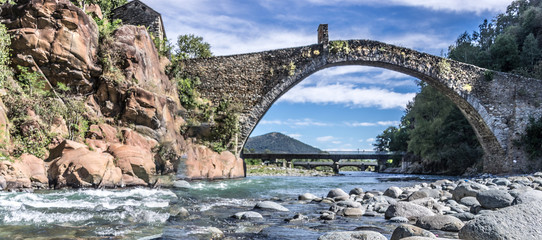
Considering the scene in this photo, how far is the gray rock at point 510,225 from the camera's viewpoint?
127 inches

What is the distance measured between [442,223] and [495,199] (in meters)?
1.68

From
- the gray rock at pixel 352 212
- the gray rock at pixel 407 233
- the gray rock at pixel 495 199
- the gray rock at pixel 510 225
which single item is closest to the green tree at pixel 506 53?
the gray rock at pixel 495 199

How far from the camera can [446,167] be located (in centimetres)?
3112

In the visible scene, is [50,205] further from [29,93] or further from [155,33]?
[155,33]

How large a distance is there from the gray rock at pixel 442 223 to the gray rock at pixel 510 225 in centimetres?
131

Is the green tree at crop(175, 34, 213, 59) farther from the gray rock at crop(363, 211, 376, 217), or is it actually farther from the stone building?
the gray rock at crop(363, 211, 376, 217)

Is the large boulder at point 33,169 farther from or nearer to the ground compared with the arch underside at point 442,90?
nearer to the ground

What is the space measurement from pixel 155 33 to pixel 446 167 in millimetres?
25784

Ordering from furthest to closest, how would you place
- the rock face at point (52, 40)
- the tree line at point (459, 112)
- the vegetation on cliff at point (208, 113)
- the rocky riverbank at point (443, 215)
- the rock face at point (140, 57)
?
the tree line at point (459, 112)
the vegetation on cliff at point (208, 113)
the rock face at point (140, 57)
the rock face at point (52, 40)
the rocky riverbank at point (443, 215)

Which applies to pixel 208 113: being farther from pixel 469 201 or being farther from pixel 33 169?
pixel 469 201

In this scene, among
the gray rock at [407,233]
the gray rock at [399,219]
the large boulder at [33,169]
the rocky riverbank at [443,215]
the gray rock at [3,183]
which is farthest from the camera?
the large boulder at [33,169]

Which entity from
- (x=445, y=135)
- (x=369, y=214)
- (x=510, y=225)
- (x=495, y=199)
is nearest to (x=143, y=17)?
(x=369, y=214)

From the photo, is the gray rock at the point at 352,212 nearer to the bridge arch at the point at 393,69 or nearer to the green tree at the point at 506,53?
the bridge arch at the point at 393,69

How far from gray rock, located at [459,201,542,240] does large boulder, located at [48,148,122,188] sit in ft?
26.7
